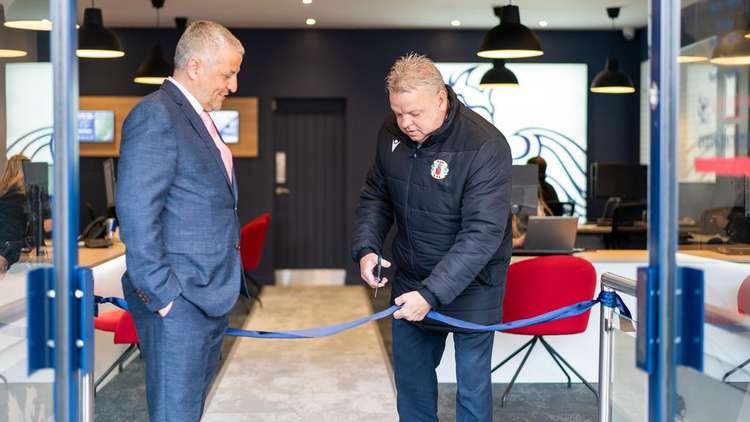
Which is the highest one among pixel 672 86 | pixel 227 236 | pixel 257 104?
pixel 257 104

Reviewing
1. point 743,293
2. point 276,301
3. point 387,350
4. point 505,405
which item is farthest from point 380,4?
point 743,293

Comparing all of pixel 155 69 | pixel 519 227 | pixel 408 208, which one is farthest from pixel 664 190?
pixel 155 69

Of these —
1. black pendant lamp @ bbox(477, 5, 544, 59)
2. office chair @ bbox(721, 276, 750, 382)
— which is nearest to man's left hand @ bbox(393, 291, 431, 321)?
office chair @ bbox(721, 276, 750, 382)

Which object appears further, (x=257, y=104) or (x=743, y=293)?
(x=257, y=104)

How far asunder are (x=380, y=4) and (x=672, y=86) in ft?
24.8

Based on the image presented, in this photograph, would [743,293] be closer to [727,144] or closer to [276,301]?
[727,144]

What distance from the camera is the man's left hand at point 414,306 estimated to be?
2.98 meters

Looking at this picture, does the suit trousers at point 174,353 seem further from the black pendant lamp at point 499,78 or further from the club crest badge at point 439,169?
the black pendant lamp at point 499,78

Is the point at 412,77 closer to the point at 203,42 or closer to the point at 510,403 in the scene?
the point at 203,42

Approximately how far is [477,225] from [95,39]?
5149 millimetres

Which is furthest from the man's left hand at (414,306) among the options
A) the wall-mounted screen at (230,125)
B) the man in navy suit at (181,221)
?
Answer: the wall-mounted screen at (230,125)

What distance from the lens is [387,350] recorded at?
6.68 m

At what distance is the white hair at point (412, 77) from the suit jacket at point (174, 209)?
2.34ft

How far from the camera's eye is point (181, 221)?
2.62m
